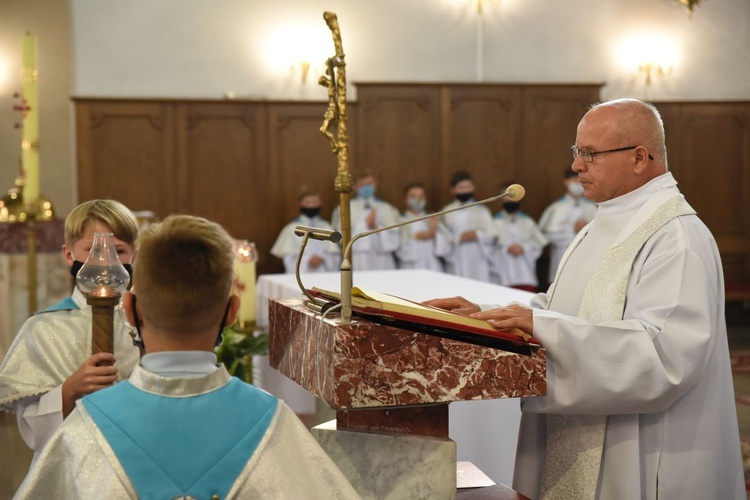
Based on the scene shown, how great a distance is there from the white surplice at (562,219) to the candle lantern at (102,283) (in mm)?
9693

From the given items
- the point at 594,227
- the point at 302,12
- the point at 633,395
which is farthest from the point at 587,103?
the point at 633,395

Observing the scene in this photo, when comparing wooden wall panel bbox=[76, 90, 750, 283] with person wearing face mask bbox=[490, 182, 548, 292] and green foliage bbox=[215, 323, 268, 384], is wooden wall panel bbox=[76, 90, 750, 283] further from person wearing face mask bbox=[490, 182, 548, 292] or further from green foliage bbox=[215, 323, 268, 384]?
green foliage bbox=[215, 323, 268, 384]

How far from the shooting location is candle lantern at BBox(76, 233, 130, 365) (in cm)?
212

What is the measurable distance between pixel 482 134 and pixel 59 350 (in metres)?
9.63

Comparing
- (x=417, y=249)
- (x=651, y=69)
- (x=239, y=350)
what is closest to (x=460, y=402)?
A: (x=239, y=350)

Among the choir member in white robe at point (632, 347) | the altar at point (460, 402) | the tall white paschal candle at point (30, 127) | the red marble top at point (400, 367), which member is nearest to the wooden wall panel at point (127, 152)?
the altar at point (460, 402)

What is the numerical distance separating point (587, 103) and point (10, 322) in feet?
25.3

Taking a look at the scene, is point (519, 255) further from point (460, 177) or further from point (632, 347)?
point (632, 347)

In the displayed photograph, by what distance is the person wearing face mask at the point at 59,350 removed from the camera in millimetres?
2486

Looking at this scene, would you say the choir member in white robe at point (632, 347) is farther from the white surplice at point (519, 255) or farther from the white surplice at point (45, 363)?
the white surplice at point (519, 255)

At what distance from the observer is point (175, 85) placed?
11.0 metres

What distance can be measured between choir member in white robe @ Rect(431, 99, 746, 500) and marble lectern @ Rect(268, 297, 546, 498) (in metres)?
0.19

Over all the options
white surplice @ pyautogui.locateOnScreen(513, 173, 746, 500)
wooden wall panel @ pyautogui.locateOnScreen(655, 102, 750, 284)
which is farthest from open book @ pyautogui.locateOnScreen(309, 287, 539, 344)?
wooden wall panel @ pyautogui.locateOnScreen(655, 102, 750, 284)

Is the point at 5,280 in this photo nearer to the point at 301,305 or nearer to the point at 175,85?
the point at 175,85
